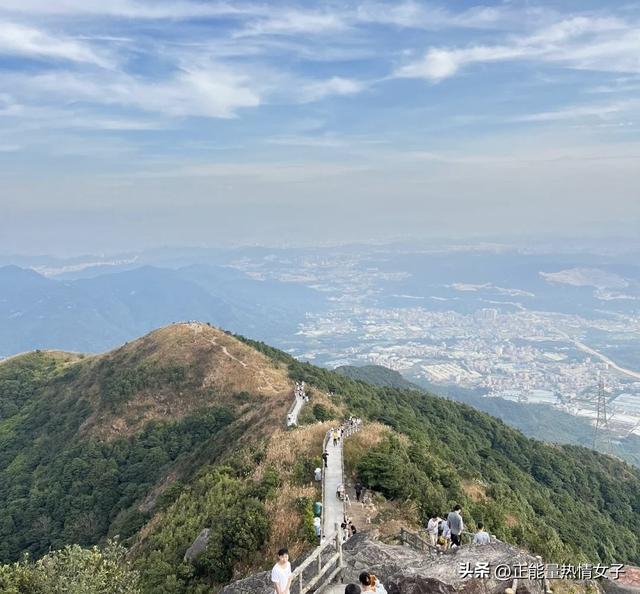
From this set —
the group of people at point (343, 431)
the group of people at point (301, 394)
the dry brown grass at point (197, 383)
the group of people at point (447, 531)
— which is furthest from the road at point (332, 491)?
the dry brown grass at point (197, 383)

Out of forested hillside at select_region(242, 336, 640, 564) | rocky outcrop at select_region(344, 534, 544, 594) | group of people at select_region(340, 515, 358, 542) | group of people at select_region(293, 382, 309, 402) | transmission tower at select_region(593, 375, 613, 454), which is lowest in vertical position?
transmission tower at select_region(593, 375, 613, 454)

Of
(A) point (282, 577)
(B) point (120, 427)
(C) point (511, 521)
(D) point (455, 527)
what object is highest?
(A) point (282, 577)

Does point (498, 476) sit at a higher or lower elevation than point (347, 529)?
lower

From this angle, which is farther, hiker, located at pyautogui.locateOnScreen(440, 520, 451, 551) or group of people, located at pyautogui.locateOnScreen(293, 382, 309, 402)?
group of people, located at pyautogui.locateOnScreen(293, 382, 309, 402)

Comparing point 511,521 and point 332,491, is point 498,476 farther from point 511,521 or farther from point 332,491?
point 332,491

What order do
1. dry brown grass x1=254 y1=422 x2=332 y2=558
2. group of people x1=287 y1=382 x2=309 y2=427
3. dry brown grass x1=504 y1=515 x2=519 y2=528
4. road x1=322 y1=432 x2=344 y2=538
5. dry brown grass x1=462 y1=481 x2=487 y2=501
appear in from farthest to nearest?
group of people x1=287 y1=382 x2=309 y2=427 < dry brown grass x1=462 y1=481 x2=487 y2=501 < dry brown grass x1=504 y1=515 x2=519 y2=528 < road x1=322 y1=432 x2=344 y2=538 < dry brown grass x1=254 y1=422 x2=332 y2=558

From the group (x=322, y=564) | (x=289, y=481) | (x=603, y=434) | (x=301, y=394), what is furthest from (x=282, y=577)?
(x=603, y=434)

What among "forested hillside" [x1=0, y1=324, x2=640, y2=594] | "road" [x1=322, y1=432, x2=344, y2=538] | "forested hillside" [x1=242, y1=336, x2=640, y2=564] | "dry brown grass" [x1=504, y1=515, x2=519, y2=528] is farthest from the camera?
"dry brown grass" [x1=504, y1=515, x2=519, y2=528]

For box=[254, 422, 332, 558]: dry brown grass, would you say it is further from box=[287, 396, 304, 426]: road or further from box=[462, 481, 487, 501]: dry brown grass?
box=[462, 481, 487, 501]: dry brown grass

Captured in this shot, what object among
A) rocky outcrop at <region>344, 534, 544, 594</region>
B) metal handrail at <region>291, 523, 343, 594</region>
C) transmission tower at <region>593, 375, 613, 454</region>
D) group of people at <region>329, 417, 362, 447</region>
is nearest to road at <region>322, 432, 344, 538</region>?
group of people at <region>329, 417, 362, 447</region>

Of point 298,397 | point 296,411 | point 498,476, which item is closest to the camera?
point 296,411

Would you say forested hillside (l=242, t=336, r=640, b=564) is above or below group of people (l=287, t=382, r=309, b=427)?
below

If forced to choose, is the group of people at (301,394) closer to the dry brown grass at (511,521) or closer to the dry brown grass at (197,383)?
the dry brown grass at (197,383)
